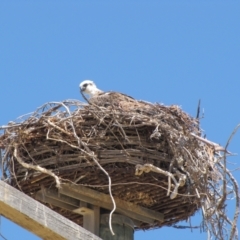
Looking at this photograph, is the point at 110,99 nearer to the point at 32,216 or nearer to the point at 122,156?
the point at 122,156

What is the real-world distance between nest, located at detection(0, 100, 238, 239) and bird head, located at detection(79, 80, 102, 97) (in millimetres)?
2036

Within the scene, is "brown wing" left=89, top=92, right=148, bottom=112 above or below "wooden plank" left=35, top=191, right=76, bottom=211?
above

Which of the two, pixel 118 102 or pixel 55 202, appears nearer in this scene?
pixel 55 202

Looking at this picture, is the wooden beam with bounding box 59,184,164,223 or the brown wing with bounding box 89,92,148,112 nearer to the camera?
the wooden beam with bounding box 59,184,164,223

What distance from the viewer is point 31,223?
10.4 ft

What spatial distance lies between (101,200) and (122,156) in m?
0.63

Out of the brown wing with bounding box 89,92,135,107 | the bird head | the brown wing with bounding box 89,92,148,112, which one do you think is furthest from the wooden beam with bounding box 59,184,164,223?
Answer: the bird head

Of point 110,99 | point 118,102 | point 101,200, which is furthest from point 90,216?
point 110,99

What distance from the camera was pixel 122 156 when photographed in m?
6.36

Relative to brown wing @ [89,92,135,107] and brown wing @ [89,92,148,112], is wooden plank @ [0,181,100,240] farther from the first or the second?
brown wing @ [89,92,135,107]

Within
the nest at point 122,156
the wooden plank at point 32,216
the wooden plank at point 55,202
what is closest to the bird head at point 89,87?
the nest at point 122,156

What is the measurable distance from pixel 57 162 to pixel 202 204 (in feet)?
3.69

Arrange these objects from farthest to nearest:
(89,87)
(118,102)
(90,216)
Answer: (89,87) < (118,102) < (90,216)

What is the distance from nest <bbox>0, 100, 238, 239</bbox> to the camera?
6.20 meters
